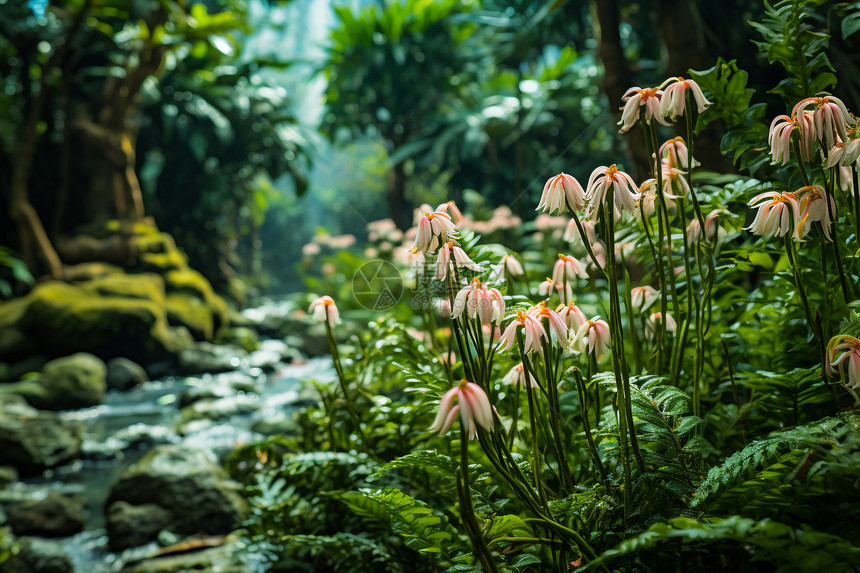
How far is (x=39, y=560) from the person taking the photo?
7.81ft

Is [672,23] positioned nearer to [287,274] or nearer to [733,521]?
[733,521]

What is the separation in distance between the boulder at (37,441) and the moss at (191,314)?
336 cm

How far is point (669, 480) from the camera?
3.23 ft

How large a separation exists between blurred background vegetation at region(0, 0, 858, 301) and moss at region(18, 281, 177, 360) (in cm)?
58

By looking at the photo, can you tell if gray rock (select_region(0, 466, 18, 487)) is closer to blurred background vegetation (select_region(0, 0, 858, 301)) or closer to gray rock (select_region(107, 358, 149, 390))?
gray rock (select_region(107, 358, 149, 390))

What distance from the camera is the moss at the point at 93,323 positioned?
20.2ft

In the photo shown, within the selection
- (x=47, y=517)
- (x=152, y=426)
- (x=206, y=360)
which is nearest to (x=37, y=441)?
(x=152, y=426)

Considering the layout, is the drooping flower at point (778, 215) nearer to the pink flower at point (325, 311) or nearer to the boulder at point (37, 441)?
the pink flower at point (325, 311)

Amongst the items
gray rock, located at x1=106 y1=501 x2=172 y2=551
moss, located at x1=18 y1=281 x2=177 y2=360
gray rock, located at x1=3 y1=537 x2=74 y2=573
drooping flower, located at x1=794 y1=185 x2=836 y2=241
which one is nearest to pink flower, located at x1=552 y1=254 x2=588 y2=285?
drooping flower, located at x1=794 y1=185 x2=836 y2=241

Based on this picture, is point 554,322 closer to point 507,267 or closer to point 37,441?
point 507,267

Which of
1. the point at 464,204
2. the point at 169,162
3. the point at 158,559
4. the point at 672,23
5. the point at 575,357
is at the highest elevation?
the point at 169,162

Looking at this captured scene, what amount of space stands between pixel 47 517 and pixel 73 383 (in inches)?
108

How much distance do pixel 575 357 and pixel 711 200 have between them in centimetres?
49

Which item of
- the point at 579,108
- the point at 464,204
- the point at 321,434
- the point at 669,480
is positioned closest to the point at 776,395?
the point at 669,480
